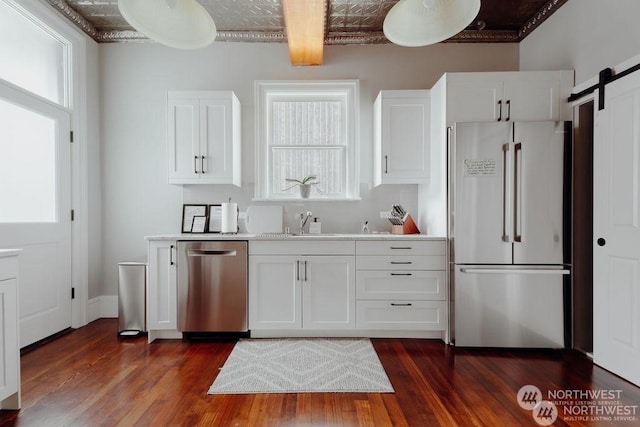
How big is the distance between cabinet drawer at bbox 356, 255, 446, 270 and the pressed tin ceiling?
2.32m

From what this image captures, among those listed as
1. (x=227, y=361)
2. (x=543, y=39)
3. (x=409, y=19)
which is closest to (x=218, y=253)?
(x=227, y=361)

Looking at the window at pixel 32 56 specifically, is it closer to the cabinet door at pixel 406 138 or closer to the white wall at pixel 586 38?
the cabinet door at pixel 406 138

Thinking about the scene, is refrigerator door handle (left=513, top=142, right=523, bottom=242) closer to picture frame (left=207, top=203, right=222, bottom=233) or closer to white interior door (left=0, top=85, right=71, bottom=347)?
picture frame (left=207, top=203, right=222, bottom=233)

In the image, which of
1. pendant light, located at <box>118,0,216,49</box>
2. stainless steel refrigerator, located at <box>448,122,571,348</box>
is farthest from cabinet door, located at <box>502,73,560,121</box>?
pendant light, located at <box>118,0,216,49</box>

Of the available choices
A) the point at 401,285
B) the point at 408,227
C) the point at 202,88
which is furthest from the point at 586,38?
the point at 202,88

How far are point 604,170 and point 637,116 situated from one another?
15.8 inches

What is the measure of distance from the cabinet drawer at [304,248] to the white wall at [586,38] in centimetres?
237

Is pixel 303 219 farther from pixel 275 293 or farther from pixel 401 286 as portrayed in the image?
pixel 401 286

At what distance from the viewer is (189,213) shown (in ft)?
12.0

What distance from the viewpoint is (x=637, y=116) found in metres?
2.20

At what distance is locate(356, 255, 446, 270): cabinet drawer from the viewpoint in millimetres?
2969

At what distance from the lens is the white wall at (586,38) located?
2396mm

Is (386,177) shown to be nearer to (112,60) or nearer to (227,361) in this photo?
(227,361)

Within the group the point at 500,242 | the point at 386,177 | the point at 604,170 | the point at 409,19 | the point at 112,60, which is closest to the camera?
the point at 409,19
